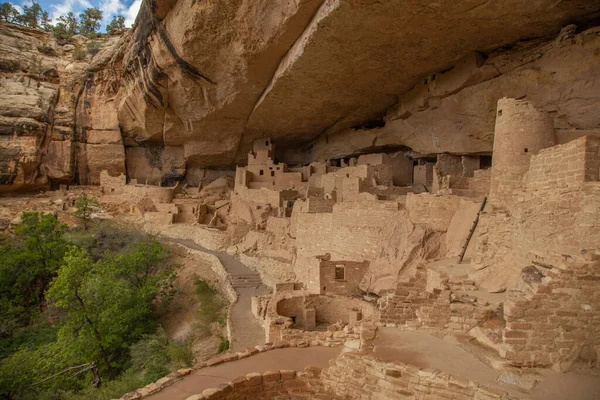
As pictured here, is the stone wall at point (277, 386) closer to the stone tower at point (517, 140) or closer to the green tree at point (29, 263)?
the stone tower at point (517, 140)

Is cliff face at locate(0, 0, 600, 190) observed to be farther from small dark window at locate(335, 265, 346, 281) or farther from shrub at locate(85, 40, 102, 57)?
small dark window at locate(335, 265, 346, 281)

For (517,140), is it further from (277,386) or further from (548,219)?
(277,386)

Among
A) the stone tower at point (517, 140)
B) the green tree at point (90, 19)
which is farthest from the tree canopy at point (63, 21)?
the stone tower at point (517, 140)

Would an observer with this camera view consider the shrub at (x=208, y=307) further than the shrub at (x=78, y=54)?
No

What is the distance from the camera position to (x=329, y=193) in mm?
15148

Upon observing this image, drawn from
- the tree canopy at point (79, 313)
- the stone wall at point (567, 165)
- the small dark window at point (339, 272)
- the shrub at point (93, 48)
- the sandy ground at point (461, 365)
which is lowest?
the tree canopy at point (79, 313)

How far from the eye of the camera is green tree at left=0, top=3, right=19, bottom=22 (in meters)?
26.9

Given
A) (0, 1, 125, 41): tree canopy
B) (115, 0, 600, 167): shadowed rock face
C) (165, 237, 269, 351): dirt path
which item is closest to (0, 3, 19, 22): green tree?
(0, 1, 125, 41): tree canopy

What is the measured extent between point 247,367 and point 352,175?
10447mm

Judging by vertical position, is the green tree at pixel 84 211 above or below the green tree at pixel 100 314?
above

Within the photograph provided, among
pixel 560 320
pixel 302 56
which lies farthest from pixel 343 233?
pixel 560 320

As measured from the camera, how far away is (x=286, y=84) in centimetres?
1487

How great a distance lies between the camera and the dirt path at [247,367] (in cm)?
469

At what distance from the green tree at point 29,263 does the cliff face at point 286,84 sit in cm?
608
